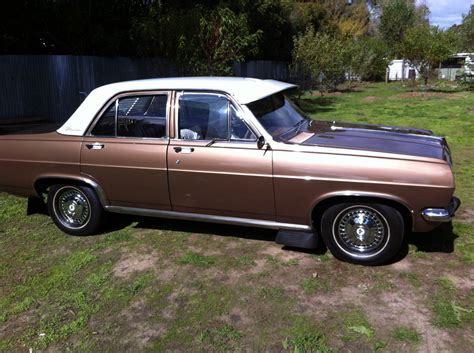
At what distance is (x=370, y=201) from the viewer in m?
4.27

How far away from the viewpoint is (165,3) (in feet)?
61.7

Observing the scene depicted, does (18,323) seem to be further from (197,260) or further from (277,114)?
(277,114)

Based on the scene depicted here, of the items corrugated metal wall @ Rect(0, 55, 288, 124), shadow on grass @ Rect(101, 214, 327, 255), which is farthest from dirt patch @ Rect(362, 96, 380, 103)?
shadow on grass @ Rect(101, 214, 327, 255)

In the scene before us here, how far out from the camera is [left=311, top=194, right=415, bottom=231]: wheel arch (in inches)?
164

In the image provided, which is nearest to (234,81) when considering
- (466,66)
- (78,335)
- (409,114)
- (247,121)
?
(247,121)

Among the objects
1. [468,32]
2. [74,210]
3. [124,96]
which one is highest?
[468,32]

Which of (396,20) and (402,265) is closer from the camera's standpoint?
(402,265)

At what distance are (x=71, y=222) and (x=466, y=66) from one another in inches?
981

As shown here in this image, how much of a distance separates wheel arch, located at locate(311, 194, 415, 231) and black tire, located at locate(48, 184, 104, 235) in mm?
2392

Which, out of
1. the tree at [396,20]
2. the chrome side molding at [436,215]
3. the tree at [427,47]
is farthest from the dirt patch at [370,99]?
the tree at [396,20]

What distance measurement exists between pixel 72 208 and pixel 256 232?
6.75 feet

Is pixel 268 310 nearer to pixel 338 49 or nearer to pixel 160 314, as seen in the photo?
pixel 160 314

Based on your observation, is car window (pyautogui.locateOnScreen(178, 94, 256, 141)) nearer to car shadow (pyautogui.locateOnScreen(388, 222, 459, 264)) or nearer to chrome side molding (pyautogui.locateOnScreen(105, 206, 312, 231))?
chrome side molding (pyautogui.locateOnScreen(105, 206, 312, 231))

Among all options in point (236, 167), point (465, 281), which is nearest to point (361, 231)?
point (465, 281)
